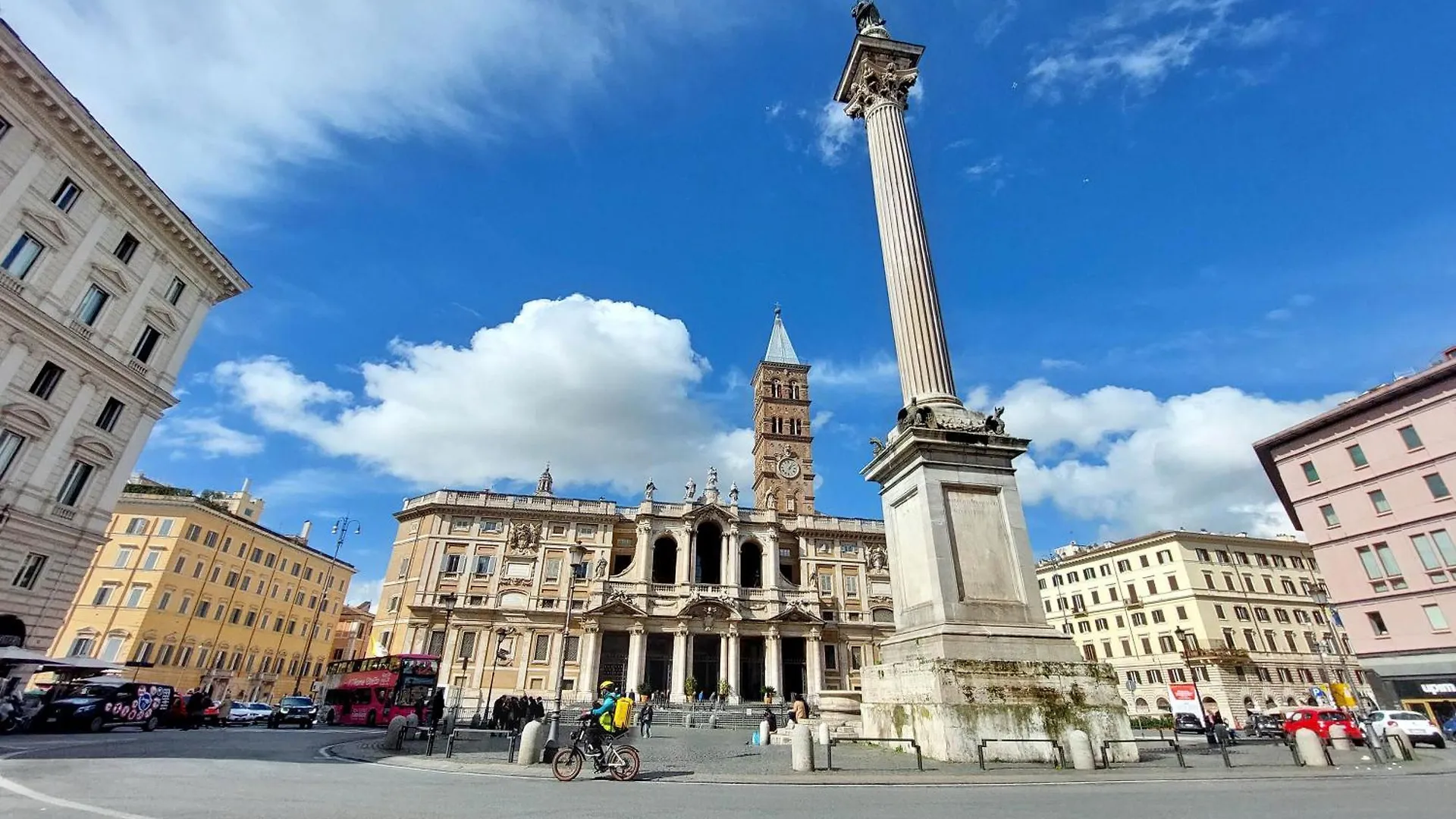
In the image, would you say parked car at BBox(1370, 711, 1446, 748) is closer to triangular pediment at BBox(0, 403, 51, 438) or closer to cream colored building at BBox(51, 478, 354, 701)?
triangular pediment at BBox(0, 403, 51, 438)

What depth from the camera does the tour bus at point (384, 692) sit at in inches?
1277

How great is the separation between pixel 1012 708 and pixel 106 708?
92.8ft

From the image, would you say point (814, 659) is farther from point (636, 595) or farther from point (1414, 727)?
point (1414, 727)

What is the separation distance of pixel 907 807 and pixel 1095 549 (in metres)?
66.3

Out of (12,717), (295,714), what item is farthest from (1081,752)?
(295,714)

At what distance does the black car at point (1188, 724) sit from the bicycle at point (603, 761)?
33.3 m

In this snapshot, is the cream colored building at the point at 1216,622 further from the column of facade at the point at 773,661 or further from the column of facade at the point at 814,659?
the column of facade at the point at 773,661

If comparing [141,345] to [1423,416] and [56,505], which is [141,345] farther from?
[1423,416]

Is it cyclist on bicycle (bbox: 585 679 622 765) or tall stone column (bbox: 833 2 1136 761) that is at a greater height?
tall stone column (bbox: 833 2 1136 761)

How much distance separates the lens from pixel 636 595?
52875 mm

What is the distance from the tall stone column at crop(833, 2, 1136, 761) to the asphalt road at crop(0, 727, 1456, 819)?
1.77 metres

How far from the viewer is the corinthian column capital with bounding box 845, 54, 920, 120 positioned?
18.8 m

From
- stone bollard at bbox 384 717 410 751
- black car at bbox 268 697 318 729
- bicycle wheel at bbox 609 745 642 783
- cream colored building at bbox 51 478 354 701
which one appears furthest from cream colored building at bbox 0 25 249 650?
bicycle wheel at bbox 609 745 642 783

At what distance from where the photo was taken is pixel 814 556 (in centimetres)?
5975
